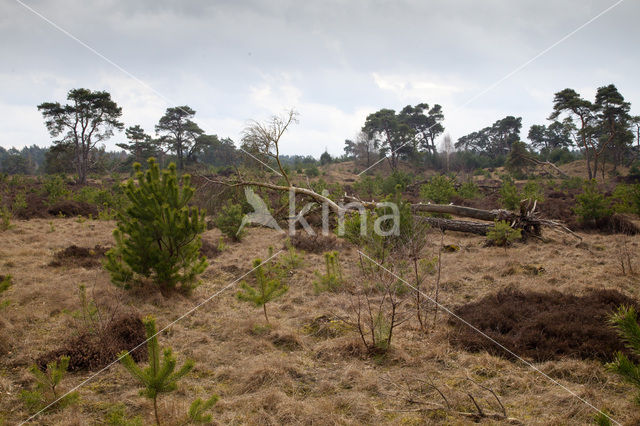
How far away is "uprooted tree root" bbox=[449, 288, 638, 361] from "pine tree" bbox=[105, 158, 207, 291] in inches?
184

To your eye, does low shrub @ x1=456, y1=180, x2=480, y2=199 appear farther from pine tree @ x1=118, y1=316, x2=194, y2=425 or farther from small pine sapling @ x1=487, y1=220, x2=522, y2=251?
pine tree @ x1=118, y1=316, x2=194, y2=425

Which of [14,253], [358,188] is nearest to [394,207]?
[14,253]

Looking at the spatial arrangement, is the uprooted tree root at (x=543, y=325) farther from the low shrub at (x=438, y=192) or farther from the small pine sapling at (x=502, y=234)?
the low shrub at (x=438, y=192)

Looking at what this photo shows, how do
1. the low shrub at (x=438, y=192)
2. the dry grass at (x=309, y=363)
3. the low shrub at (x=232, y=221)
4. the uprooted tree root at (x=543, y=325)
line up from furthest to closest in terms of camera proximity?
1. the low shrub at (x=438, y=192)
2. the low shrub at (x=232, y=221)
3. the uprooted tree root at (x=543, y=325)
4. the dry grass at (x=309, y=363)

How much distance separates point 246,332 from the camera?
206 inches

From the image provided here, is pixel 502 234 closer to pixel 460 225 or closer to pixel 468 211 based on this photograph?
pixel 460 225

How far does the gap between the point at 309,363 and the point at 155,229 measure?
3645 mm

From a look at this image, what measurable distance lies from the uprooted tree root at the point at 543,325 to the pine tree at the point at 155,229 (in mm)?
4678

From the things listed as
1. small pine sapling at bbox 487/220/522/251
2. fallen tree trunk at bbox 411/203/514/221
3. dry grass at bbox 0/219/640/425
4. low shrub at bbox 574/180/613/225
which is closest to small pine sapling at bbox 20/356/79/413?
dry grass at bbox 0/219/640/425

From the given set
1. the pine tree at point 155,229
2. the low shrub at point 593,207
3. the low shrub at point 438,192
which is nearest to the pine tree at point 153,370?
the pine tree at point 155,229

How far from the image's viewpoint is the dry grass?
322 centimetres

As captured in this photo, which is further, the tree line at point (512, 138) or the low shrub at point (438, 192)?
the tree line at point (512, 138)

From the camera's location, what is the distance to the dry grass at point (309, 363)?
3217 mm

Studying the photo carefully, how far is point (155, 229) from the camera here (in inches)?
242
